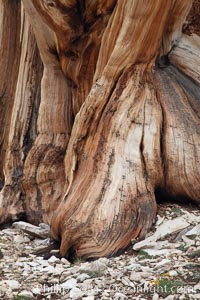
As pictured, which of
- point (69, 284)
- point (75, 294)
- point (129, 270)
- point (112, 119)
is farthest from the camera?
point (112, 119)

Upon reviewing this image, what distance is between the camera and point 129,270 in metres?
3.07

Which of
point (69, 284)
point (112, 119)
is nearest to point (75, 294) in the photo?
point (69, 284)

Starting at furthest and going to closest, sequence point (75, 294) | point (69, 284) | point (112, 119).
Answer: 1. point (112, 119)
2. point (69, 284)
3. point (75, 294)

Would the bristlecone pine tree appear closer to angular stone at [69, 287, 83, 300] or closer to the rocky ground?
the rocky ground

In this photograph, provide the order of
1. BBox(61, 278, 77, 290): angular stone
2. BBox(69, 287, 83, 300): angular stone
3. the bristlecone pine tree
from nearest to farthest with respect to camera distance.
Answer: BBox(69, 287, 83, 300): angular stone → BBox(61, 278, 77, 290): angular stone → the bristlecone pine tree

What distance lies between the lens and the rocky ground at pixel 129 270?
273 cm

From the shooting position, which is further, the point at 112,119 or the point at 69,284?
the point at 112,119

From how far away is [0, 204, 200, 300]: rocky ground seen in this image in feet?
8.97

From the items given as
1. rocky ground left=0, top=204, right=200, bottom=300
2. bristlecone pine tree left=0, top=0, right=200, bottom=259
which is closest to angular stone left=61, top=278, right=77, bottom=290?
rocky ground left=0, top=204, right=200, bottom=300

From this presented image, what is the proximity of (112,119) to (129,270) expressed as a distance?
60.4 inches

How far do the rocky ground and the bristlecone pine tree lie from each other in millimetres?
180

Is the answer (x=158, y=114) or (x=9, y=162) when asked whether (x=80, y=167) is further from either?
(x=9, y=162)

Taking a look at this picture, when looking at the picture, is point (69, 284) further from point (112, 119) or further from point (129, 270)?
point (112, 119)

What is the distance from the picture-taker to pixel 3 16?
6676 millimetres
